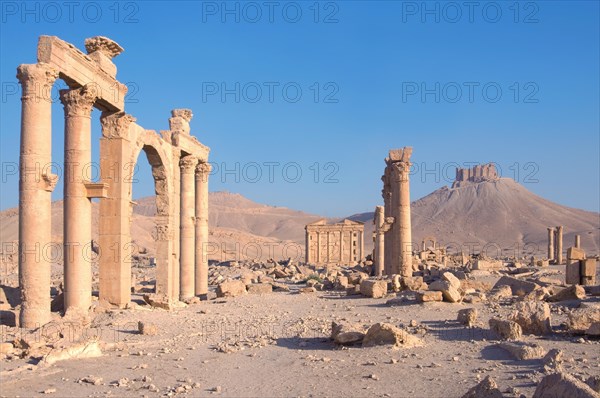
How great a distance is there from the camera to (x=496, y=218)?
389 feet

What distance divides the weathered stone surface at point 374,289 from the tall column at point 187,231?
720 centimetres

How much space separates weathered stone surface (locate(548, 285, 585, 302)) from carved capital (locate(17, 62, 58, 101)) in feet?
44.0

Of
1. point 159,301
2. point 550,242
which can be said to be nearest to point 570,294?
point 159,301

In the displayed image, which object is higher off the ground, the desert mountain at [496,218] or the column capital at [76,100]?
the column capital at [76,100]

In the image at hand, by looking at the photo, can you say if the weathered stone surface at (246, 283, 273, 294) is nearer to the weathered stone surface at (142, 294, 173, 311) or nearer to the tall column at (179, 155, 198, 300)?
the tall column at (179, 155, 198, 300)

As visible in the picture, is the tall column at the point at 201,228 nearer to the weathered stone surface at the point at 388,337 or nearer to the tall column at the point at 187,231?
the tall column at the point at 187,231

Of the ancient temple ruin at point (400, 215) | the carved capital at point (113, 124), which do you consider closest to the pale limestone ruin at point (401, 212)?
the ancient temple ruin at point (400, 215)

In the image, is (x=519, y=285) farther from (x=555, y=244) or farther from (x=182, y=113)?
(x=555, y=244)

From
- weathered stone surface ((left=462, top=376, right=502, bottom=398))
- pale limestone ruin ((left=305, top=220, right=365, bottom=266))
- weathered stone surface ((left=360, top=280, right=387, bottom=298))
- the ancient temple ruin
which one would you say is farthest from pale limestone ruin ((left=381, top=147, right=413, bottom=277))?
pale limestone ruin ((left=305, top=220, right=365, bottom=266))

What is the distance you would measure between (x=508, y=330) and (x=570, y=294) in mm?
6043

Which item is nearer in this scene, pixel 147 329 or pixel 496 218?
pixel 147 329

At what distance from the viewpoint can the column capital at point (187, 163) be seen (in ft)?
75.0

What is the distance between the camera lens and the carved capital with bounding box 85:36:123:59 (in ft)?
51.6

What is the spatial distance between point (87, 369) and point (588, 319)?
8.59m
